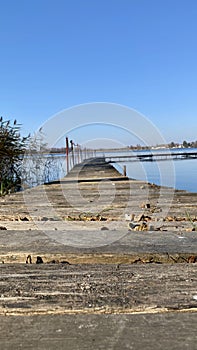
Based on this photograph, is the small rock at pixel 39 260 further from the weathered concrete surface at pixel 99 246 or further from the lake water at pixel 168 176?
the lake water at pixel 168 176

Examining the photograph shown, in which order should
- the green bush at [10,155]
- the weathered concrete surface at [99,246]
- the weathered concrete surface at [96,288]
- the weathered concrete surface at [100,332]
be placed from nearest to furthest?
the weathered concrete surface at [100,332], the weathered concrete surface at [96,288], the weathered concrete surface at [99,246], the green bush at [10,155]

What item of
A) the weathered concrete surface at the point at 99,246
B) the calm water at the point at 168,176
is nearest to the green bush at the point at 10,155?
the calm water at the point at 168,176

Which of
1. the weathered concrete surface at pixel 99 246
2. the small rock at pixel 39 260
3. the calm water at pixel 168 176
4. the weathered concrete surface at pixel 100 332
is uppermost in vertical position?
the calm water at pixel 168 176

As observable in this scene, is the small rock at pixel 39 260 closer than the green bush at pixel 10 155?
Yes

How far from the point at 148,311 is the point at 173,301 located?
0.06 meters

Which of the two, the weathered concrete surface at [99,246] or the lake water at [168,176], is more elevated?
the lake water at [168,176]

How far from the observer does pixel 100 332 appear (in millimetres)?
520

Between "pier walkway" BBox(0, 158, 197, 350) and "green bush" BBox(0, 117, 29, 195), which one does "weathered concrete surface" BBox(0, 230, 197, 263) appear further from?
"green bush" BBox(0, 117, 29, 195)

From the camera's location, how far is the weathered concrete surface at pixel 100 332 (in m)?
0.49

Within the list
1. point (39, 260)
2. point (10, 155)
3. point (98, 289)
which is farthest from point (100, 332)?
point (10, 155)

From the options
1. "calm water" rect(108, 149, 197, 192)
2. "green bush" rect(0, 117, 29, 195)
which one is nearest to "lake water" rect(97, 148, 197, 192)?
"calm water" rect(108, 149, 197, 192)

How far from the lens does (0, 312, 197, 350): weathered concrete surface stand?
486 millimetres

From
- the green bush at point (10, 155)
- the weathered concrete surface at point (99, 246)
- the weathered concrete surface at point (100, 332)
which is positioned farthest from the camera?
the green bush at point (10, 155)

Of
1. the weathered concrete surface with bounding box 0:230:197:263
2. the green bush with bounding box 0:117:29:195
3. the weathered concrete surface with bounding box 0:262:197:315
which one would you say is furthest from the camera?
the green bush with bounding box 0:117:29:195
